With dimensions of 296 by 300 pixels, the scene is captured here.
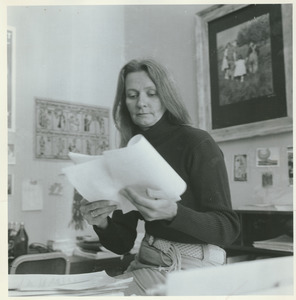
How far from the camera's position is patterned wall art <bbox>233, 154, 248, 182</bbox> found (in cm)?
102

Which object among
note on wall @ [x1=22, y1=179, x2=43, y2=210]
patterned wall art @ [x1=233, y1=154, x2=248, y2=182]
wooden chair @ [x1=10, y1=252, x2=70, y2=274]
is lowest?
wooden chair @ [x1=10, y1=252, x2=70, y2=274]

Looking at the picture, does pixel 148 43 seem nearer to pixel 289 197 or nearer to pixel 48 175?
pixel 48 175

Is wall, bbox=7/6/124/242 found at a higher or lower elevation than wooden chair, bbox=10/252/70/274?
higher

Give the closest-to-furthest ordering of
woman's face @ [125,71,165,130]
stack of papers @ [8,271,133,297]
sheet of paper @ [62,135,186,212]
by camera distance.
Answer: sheet of paper @ [62,135,186,212] → stack of papers @ [8,271,133,297] → woman's face @ [125,71,165,130]

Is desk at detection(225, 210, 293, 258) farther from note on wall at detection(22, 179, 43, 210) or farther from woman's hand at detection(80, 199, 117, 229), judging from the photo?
note on wall at detection(22, 179, 43, 210)

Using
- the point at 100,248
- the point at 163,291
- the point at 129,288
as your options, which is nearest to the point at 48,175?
the point at 100,248

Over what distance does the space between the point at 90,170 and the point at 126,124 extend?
267mm

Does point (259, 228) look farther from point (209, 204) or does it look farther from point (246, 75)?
point (246, 75)

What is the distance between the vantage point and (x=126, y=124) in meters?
1.00

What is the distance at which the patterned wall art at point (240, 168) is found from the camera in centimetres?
102

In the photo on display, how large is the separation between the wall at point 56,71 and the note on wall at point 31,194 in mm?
11

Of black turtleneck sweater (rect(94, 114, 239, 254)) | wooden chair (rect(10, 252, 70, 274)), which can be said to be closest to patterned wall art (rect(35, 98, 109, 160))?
black turtleneck sweater (rect(94, 114, 239, 254))

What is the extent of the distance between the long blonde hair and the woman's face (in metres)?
0.01

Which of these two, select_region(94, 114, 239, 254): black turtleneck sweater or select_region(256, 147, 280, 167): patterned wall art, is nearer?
select_region(94, 114, 239, 254): black turtleneck sweater
